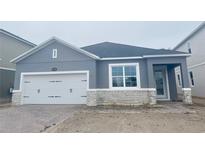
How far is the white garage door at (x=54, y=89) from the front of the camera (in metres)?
9.85

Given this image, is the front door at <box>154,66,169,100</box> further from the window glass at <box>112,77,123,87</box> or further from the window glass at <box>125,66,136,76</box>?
the window glass at <box>112,77,123,87</box>

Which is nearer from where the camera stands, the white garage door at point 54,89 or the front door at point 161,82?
the white garage door at point 54,89

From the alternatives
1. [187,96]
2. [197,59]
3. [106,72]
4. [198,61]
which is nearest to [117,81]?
[106,72]

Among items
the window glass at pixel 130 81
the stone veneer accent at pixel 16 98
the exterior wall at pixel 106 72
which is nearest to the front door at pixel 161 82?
the exterior wall at pixel 106 72

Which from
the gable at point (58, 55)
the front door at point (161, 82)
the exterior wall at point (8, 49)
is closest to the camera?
the gable at point (58, 55)

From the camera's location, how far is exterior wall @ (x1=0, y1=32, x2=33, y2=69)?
1187 centimetres

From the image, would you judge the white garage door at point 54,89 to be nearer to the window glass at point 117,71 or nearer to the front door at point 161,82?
the window glass at point 117,71

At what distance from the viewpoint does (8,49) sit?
12523mm

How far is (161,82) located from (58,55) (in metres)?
8.98

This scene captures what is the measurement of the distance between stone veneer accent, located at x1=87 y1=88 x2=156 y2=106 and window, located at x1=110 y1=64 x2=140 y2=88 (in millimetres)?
528

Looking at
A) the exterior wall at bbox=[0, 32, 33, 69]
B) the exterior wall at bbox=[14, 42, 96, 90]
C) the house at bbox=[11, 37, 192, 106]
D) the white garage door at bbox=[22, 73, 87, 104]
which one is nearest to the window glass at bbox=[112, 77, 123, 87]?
the house at bbox=[11, 37, 192, 106]

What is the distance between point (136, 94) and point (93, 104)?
3.14 metres
